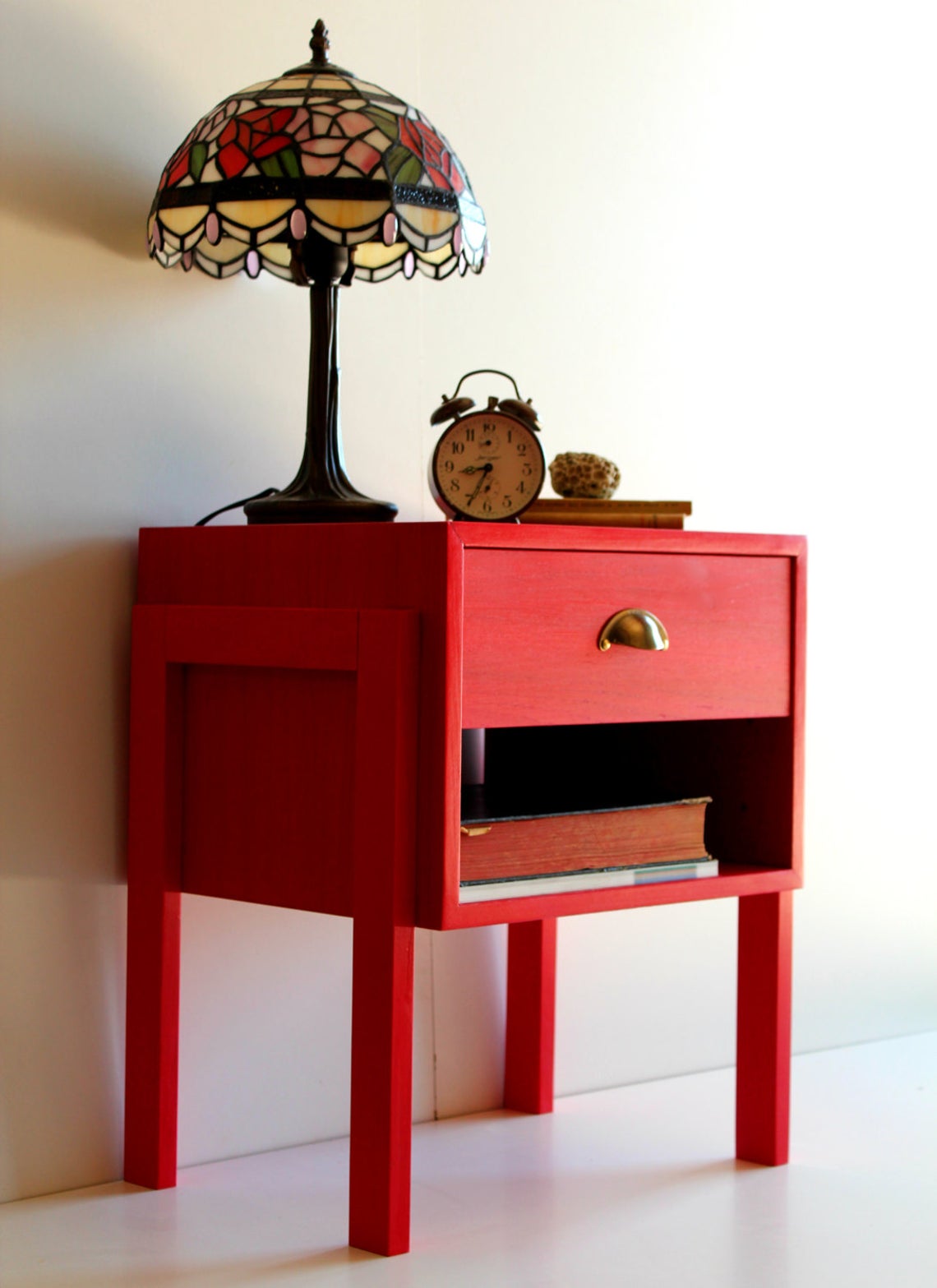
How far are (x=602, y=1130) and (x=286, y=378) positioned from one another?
902mm

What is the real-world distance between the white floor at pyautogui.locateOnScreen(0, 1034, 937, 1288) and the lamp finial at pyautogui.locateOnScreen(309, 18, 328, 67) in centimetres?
109

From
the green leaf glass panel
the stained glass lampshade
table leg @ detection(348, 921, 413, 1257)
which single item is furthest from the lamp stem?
table leg @ detection(348, 921, 413, 1257)

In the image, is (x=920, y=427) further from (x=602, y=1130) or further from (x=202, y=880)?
(x=202, y=880)

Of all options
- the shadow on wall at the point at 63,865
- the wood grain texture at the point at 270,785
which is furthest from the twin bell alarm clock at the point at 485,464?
the shadow on wall at the point at 63,865

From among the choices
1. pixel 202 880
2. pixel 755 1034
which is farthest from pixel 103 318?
pixel 755 1034

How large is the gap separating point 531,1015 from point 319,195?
3.14 feet

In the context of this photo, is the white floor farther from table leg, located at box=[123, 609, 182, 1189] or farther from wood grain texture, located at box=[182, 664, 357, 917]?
wood grain texture, located at box=[182, 664, 357, 917]

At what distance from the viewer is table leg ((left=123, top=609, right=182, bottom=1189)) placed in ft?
4.93

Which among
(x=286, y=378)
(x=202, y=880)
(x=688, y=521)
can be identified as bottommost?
(x=202, y=880)

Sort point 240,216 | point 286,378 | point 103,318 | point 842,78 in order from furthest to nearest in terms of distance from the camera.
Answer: point 842,78 < point 286,378 < point 103,318 < point 240,216

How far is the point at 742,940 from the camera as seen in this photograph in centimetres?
165

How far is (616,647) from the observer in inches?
56.5

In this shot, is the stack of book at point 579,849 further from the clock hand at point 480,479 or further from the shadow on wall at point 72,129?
the shadow on wall at point 72,129

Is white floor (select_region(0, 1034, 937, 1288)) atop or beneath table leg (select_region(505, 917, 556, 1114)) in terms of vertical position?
beneath
